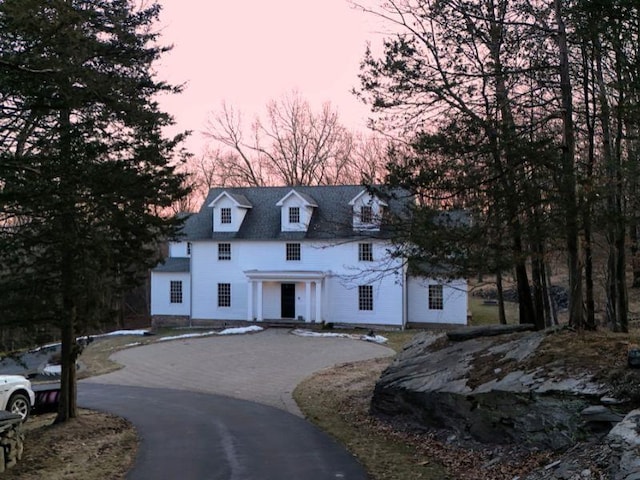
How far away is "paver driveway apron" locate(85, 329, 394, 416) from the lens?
19156 millimetres

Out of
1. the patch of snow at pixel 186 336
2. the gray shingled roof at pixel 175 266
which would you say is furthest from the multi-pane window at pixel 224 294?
the patch of snow at pixel 186 336

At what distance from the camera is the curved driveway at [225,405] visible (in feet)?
30.1

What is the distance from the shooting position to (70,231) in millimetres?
11523

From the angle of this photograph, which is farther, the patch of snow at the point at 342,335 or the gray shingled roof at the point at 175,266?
the gray shingled roof at the point at 175,266

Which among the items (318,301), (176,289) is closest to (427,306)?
(318,301)

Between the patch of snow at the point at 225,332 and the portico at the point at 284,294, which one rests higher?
the portico at the point at 284,294

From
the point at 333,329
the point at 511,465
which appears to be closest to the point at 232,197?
the point at 333,329

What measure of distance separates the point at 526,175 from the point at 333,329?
2552cm

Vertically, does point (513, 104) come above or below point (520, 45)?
below

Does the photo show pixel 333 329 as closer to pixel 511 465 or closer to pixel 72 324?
pixel 72 324

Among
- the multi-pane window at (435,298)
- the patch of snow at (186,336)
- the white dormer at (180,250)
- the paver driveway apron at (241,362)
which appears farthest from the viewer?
the white dormer at (180,250)

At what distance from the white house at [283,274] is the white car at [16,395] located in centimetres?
2236

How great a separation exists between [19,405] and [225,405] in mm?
4958

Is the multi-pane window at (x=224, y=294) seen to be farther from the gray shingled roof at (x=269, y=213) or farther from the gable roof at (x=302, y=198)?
the gable roof at (x=302, y=198)
